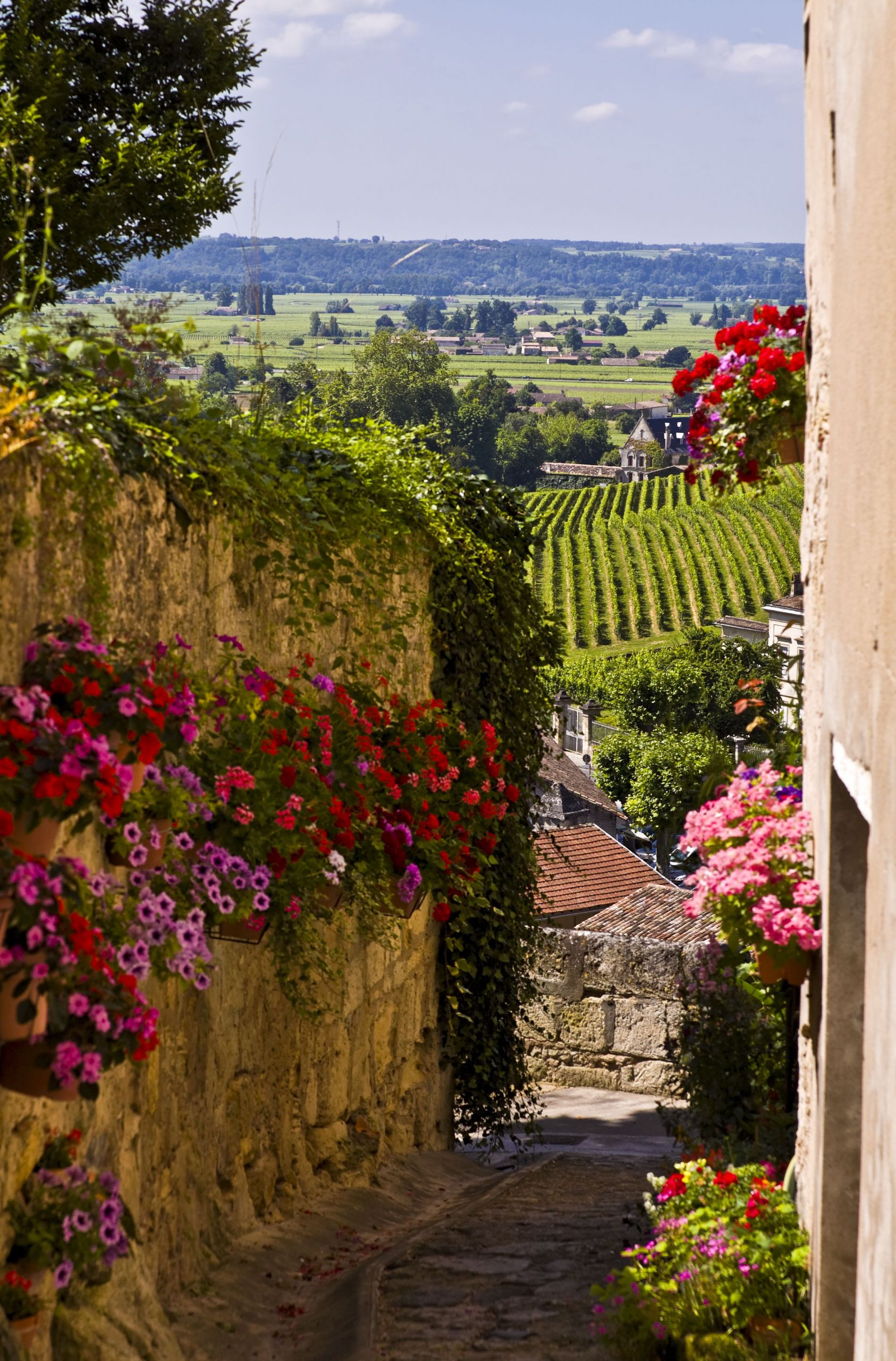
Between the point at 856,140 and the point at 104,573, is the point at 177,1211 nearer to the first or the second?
the point at 104,573

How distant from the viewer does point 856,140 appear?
285cm

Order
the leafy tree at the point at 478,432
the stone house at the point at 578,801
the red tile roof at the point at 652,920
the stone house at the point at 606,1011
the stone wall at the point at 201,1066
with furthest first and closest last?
the leafy tree at the point at 478,432 < the stone house at the point at 578,801 < the red tile roof at the point at 652,920 < the stone house at the point at 606,1011 < the stone wall at the point at 201,1066

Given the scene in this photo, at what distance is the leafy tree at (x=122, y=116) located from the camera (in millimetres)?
9891

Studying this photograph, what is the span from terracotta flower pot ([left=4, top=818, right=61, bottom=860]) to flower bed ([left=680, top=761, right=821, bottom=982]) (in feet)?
6.31

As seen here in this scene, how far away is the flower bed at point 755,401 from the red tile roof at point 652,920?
456 cm

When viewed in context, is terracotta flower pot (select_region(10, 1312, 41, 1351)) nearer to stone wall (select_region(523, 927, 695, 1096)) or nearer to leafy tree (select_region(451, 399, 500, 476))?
stone wall (select_region(523, 927, 695, 1096))

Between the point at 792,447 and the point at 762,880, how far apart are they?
1.79 meters

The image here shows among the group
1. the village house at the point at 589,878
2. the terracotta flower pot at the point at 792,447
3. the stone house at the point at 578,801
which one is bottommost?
the stone house at the point at 578,801

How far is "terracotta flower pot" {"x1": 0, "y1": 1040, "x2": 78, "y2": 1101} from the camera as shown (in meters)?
2.35

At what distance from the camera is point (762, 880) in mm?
3619

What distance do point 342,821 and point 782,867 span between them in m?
1.30

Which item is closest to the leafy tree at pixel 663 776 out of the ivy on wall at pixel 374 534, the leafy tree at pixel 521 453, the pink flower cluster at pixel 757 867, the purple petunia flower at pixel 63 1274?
the leafy tree at pixel 521 453

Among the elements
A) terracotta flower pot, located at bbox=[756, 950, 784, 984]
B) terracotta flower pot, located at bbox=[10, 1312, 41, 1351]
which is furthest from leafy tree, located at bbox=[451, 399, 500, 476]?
terracotta flower pot, located at bbox=[10, 1312, 41, 1351]

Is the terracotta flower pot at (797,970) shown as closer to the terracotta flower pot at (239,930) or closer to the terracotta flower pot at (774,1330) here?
the terracotta flower pot at (774,1330)
